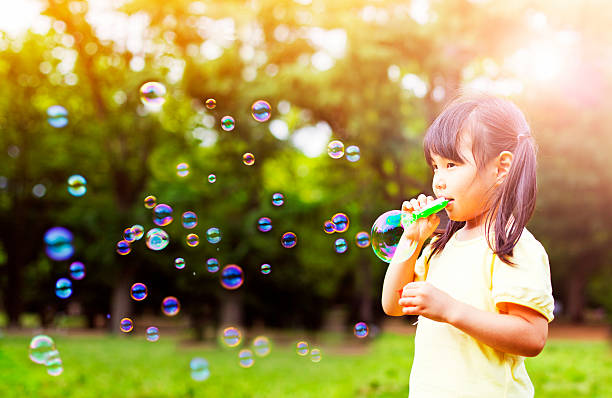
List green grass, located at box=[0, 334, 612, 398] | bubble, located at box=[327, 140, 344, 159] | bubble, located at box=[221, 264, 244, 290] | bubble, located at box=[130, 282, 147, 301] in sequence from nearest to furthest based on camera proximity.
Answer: bubble, located at box=[130, 282, 147, 301] → bubble, located at box=[327, 140, 344, 159] → bubble, located at box=[221, 264, 244, 290] → green grass, located at box=[0, 334, 612, 398]

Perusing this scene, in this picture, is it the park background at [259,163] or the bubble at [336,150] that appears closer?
the bubble at [336,150]

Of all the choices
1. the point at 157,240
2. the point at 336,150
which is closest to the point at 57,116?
the point at 157,240

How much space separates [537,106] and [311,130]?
6.04 metres

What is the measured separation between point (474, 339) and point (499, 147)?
1.92 feet

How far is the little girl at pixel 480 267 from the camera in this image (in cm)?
179

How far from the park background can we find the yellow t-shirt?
597 cm

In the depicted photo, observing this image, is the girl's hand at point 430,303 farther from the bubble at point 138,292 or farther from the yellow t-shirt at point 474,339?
the bubble at point 138,292

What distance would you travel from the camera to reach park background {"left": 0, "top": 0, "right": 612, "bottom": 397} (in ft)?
41.4

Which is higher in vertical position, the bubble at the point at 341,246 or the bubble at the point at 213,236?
the bubble at the point at 213,236

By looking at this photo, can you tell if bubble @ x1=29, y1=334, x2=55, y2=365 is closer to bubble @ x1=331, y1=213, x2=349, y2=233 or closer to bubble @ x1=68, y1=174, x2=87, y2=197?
bubble @ x1=68, y1=174, x2=87, y2=197

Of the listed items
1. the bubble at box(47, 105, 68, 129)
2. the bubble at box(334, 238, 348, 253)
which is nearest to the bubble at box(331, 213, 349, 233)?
the bubble at box(334, 238, 348, 253)

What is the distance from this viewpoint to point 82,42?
Result: 20.2 meters

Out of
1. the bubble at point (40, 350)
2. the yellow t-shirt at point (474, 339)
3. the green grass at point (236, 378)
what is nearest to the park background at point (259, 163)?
the green grass at point (236, 378)

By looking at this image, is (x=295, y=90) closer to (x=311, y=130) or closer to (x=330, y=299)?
(x=311, y=130)
